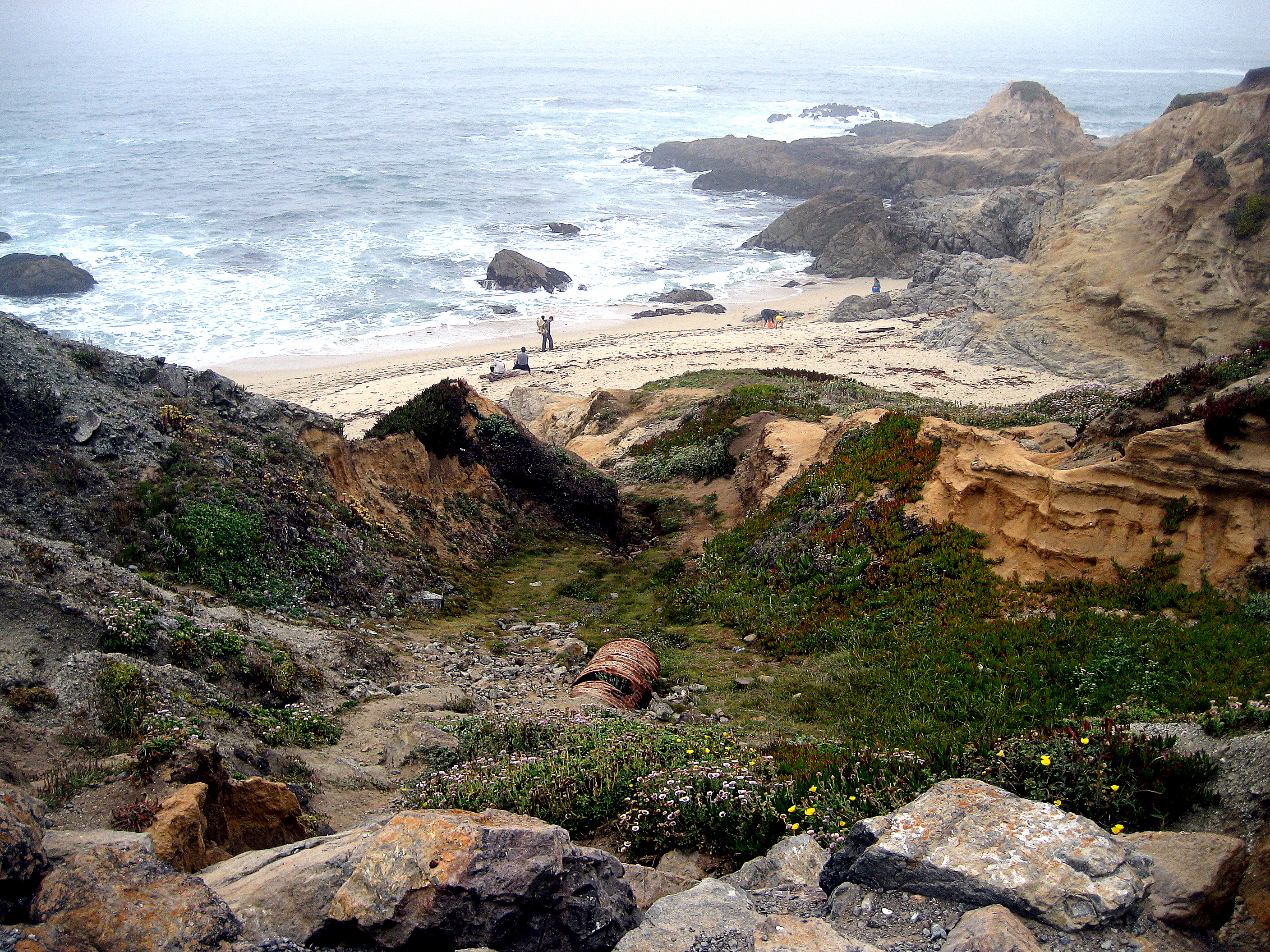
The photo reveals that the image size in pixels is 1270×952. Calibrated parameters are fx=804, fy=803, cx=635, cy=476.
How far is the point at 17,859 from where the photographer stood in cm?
379

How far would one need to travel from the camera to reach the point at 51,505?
1037 centimetres

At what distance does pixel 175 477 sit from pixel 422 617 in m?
4.07

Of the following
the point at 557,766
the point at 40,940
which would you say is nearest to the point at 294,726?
the point at 557,766

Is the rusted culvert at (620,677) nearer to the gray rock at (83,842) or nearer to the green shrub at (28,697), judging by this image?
the green shrub at (28,697)

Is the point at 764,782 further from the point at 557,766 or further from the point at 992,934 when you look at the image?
the point at 992,934

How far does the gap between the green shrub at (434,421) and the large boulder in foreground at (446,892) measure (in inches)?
454

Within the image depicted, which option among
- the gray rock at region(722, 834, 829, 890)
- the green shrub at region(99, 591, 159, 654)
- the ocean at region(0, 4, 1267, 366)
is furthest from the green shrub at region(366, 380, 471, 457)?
the ocean at region(0, 4, 1267, 366)

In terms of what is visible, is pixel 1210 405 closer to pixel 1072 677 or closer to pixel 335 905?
pixel 1072 677

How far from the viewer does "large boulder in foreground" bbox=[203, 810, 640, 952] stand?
4.26 meters

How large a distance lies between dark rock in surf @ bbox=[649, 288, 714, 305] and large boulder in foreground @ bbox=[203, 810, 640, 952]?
4098 centimetres

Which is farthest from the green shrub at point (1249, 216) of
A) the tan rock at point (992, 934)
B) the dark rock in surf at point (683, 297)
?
the tan rock at point (992, 934)

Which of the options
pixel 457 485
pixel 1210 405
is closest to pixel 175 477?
pixel 457 485

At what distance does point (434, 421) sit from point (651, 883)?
1220cm

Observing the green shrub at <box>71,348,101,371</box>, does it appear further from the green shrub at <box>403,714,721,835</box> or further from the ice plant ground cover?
the ice plant ground cover
